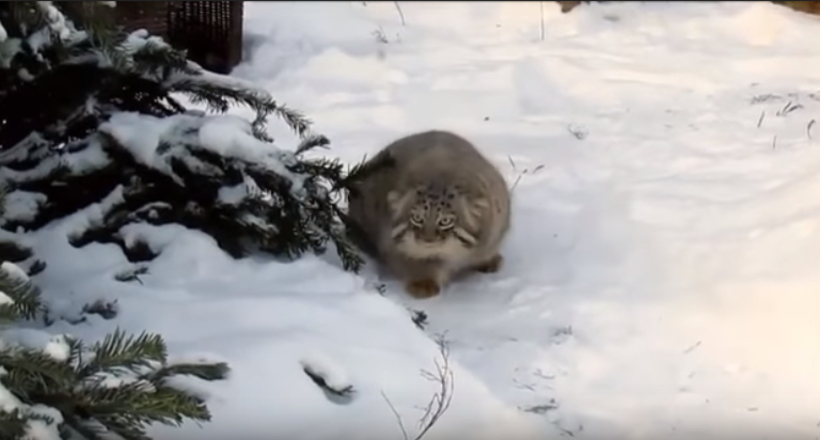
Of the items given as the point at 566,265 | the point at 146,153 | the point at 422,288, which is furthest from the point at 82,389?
the point at 566,265

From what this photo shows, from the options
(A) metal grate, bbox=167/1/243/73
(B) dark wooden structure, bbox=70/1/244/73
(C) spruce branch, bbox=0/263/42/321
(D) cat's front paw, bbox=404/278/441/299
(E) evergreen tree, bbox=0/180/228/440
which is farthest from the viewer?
(A) metal grate, bbox=167/1/243/73

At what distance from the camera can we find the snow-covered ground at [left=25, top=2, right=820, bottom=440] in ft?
9.36

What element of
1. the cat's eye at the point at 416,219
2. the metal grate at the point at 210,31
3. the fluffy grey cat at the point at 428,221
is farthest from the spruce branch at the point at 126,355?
the metal grate at the point at 210,31

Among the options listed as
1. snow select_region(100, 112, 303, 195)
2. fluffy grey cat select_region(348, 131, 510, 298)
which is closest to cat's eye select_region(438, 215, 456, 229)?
fluffy grey cat select_region(348, 131, 510, 298)

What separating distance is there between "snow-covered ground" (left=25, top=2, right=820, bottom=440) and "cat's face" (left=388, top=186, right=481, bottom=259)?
153mm

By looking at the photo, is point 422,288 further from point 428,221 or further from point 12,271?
point 12,271

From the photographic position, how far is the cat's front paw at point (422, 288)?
4.18 m

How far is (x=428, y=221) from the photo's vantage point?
13.8 feet

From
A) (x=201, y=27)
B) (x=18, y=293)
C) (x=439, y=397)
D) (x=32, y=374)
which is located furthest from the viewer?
(x=201, y=27)

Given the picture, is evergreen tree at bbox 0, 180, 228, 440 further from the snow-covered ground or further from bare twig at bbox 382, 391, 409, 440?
bare twig at bbox 382, 391, 409, 440

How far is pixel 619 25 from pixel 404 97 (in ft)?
4.71

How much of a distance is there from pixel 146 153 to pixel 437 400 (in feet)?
3.11

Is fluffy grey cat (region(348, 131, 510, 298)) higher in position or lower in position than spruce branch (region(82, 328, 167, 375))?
lower

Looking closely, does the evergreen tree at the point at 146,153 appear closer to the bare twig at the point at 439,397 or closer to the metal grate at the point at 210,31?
the bare twig at the point at 439,397
